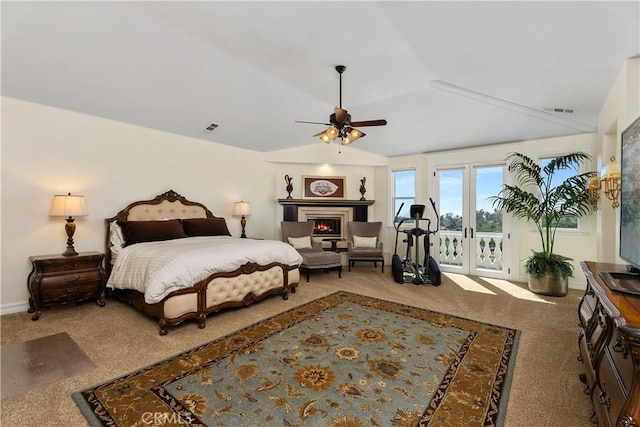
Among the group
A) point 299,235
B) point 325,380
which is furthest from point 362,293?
point 325,380

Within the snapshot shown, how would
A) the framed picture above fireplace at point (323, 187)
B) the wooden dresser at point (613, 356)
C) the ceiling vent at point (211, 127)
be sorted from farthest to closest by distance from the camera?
the framed picture above fireplace at point (323, 187) < the ceiling vent at point (211, 127) < the wooden dresser at point (613, 356)

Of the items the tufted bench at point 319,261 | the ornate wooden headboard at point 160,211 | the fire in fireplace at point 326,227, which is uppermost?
the ornate wooden headboard at point 160,211

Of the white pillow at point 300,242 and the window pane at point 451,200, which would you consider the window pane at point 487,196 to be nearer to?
the window pane at point 451,200

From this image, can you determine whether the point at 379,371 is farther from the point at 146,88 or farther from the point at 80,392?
the point at 146,88

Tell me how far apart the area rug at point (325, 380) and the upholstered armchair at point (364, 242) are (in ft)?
8.85

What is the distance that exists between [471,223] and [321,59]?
4359mm

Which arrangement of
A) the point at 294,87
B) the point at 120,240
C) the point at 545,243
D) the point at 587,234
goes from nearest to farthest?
the point at 294,87 → the point at 120,240 → the point at 587,234 → the point at 545,243

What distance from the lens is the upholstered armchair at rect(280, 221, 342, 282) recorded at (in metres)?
5.27

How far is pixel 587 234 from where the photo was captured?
4.61 metres

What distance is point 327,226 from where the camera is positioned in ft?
22.4

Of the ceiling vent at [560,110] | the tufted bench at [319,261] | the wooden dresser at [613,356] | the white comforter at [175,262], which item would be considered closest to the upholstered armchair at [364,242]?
the tufted bench at [319,261]

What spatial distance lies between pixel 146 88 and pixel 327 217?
4289mm

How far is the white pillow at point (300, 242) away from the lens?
5867 millimetres

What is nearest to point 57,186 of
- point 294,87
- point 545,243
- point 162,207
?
point 162,207
